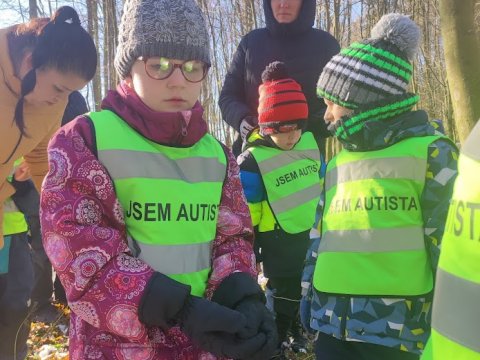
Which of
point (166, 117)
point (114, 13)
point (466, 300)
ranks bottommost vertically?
point (466, 300)

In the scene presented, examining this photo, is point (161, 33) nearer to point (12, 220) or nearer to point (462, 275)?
point (462, 275)

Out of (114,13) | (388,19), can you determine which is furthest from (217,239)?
(114,13)

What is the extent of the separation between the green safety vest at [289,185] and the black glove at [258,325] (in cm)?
192

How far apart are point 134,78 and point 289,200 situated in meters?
2.00

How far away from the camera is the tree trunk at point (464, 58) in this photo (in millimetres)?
5230

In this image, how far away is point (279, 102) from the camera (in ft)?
11.6

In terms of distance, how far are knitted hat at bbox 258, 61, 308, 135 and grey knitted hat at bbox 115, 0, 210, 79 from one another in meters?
1.70

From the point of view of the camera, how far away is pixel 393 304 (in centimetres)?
214

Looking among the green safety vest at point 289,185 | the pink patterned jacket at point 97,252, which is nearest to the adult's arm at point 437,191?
the pink patterned jacket at point 97,252

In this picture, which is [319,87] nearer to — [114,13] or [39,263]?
[39,263]

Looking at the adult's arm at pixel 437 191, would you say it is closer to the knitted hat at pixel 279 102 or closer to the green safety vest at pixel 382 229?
the green safety vest at pixel 382 229

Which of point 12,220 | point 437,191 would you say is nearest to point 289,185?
point 437,191

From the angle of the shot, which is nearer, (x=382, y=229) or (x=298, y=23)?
(x=382, y=229)

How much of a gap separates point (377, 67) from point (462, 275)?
1.60m
